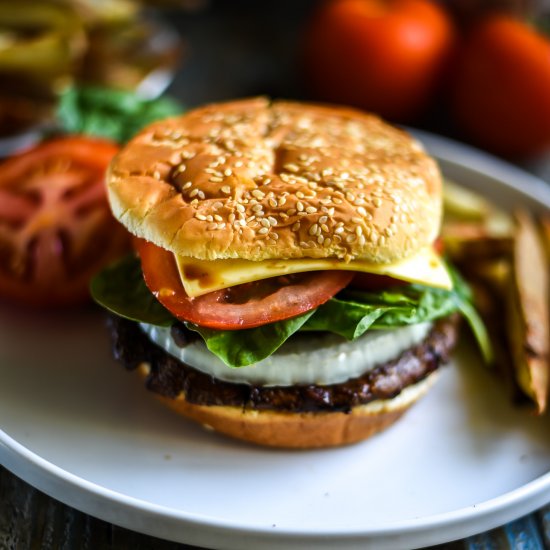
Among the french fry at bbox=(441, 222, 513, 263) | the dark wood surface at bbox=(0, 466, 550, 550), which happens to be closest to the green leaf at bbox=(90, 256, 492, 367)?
the french fry at bbox=(441, 222, 513, 263)

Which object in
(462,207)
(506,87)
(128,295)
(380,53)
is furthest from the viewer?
(380,53)

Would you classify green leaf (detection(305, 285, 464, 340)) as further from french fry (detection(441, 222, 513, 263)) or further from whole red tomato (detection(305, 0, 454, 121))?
whole red tomato (detection(305, 0, 454, 121))

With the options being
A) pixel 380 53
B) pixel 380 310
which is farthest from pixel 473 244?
pixel 380 53

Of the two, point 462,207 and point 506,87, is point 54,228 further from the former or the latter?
point 506,87

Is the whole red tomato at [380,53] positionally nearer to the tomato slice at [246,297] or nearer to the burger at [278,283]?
the burger at [278,283]

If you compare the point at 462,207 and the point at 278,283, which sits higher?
the point at 278,283

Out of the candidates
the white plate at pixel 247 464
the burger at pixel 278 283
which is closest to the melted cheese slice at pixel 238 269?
the burger at pixel 278 283
